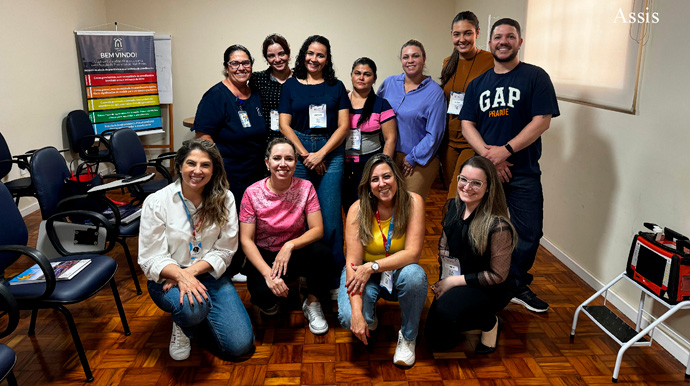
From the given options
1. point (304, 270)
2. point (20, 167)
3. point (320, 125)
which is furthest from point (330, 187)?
point (20, 167)

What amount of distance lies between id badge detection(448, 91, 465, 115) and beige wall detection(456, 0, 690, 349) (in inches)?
33.7

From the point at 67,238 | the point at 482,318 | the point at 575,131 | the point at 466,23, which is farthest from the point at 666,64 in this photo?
the point at 67,238

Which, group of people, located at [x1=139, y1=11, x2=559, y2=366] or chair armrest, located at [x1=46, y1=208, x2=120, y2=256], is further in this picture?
chair armrest, located at [x1=46, y1=208, x2=120, y2=256]

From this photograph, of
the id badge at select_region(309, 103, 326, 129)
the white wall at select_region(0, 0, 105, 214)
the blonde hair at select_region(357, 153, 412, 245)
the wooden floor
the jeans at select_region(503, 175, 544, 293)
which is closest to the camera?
the wooden floor

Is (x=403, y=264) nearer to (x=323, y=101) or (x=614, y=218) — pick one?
(x=323, y=101)

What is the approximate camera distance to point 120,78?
580 centimetres

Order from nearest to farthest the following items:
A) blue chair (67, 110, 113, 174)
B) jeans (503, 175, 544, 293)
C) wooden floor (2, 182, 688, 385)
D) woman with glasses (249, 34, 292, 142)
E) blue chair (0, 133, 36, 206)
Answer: wooden floor (2, 182, 688, 385) < jeans (503, 175, 544, 293) < woman with glasses (249, 34, 292, 142) < blue chair (0, 133, 36, 206) < blue chair (67, 110, 113, 174)

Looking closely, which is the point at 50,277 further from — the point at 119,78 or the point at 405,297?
the point at 119,78

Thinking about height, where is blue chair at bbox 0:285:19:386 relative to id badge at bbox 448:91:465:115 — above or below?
below

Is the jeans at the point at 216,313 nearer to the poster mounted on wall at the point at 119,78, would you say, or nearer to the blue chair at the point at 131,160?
the blue chair at the point at 131,160

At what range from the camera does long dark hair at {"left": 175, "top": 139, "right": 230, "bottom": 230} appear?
2.23 m

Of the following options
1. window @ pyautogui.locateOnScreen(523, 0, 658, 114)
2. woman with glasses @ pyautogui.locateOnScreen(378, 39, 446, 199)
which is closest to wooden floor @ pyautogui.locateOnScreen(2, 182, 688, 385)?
woman with glasses @ pyautogui.locateOnScreen(378, 39, 446, 199)

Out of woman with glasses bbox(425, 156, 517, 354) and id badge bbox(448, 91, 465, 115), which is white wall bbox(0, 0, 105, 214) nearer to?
id badge bbox(448, 91, 465, 115)

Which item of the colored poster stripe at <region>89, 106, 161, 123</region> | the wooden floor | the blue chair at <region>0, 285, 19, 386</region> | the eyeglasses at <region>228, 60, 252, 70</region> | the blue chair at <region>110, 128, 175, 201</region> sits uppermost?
the eyeglasses at <region>228, 60, 252, 70</region>
